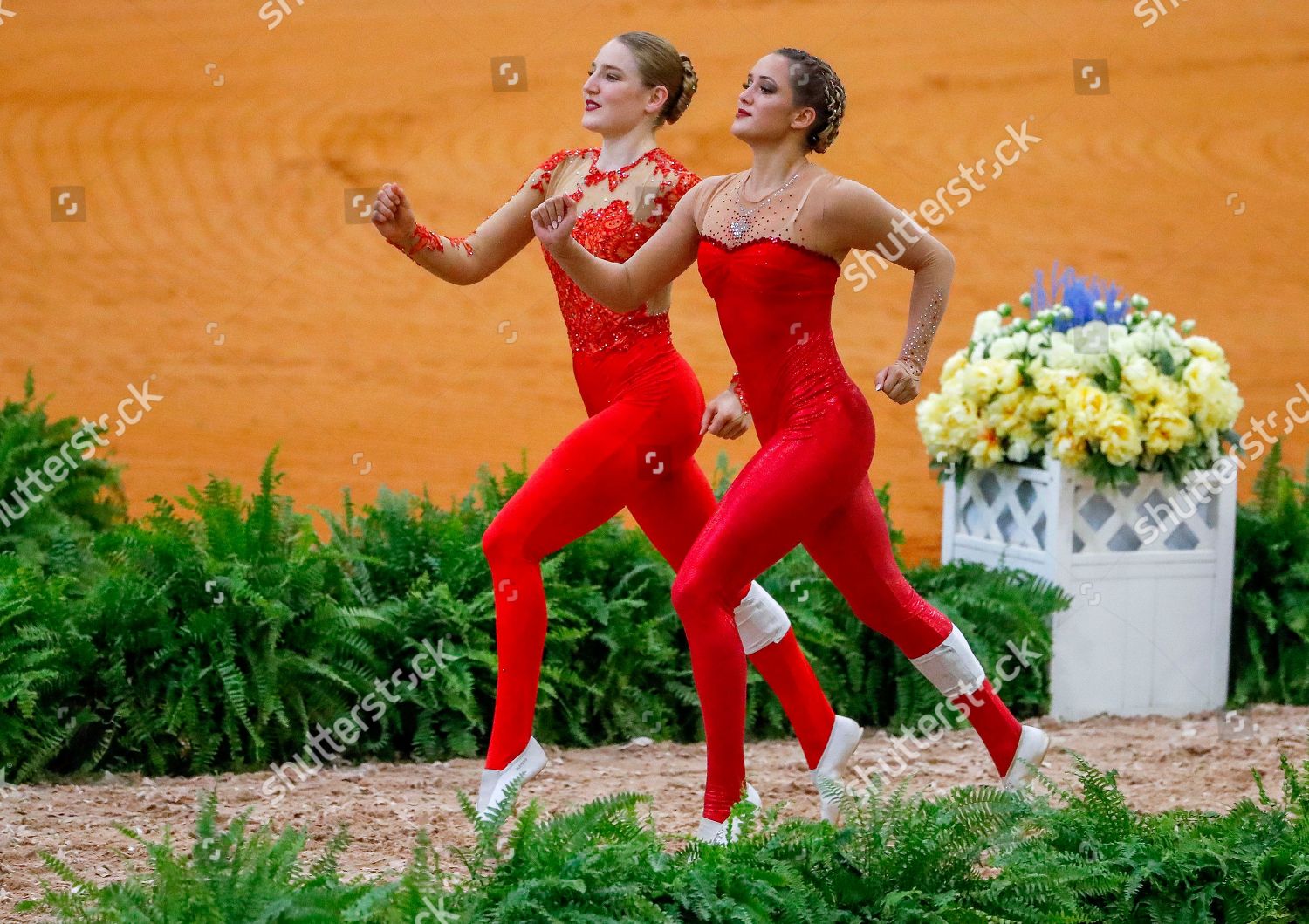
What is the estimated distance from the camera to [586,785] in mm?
4871

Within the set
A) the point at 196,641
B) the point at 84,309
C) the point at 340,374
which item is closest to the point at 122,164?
the point at 84,309

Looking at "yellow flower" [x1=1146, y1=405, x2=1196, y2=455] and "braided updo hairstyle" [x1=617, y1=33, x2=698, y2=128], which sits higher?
"braided updo hairstyle" [x1=617, y1=33, x2=698, y2=128]

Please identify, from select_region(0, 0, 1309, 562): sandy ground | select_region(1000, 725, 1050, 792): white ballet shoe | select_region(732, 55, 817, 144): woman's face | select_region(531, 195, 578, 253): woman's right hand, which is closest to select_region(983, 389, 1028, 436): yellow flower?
select_region(0, 0, 1309, 562): sandy ground

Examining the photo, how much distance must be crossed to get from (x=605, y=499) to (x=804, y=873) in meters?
1.18

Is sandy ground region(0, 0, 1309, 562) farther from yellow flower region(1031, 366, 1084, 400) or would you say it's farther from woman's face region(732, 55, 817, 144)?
woman's face region(732, 55, 817, 144)

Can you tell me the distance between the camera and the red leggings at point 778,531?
3537mm

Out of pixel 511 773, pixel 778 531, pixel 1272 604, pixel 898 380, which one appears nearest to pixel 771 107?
pixel 898 380

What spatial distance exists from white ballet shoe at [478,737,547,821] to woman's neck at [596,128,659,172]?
59.3 inches

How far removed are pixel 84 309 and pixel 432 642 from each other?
318 centimetres

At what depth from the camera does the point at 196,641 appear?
4906 mm

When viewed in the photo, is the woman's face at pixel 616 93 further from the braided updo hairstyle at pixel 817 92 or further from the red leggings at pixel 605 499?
the red leggings at pixel 605 499

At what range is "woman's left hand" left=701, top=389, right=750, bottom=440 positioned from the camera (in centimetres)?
368

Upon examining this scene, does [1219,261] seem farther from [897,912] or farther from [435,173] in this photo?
[897,912]

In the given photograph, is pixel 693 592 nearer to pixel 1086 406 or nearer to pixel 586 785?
pixel 586 785
